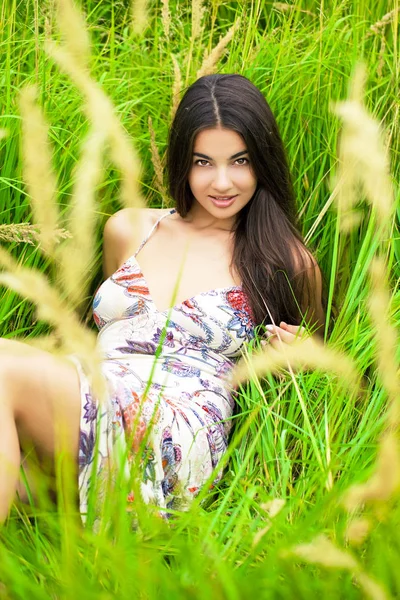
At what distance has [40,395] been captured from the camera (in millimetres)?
1562

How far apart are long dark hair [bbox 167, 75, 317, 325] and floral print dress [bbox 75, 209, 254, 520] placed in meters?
0.09

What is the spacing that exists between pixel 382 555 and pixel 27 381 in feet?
2.66

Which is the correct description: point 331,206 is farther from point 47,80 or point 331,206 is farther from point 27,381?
point 27,381

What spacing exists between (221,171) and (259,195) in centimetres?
18

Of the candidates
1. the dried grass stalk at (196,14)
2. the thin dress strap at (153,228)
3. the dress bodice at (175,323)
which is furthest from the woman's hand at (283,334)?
the dried grass stalk at (196,14)

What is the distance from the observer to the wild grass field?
956 mm

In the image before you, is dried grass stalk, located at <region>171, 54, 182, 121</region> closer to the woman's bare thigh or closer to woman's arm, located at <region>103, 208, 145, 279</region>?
woman's arm, located at <region>103, 208, 145, 279</region>

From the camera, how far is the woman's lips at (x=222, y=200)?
7.22 ft

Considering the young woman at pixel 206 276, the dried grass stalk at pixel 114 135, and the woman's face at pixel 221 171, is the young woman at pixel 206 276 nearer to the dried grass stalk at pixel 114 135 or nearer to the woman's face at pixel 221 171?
the woman's face at pixel 221 171

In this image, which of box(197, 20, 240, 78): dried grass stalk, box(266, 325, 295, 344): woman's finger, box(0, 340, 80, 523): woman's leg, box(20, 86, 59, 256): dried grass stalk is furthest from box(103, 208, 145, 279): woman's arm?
box(20, 86, 59, 256): dried grass stalk

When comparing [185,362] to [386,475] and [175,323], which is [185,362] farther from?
[386,475]

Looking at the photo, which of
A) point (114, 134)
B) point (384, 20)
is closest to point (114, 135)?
point (114, 134)

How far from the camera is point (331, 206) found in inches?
93.8

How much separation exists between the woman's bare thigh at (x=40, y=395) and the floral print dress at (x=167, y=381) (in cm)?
3
